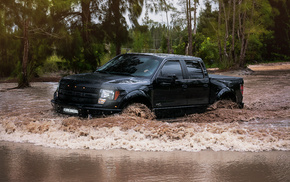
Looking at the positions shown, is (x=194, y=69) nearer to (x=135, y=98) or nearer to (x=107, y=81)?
(x=135, y=98)

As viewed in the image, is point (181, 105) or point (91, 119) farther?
point (181, 105)

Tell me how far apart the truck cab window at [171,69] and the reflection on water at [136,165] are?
9.66 ft

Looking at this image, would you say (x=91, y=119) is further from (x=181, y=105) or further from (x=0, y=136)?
(x=181, y=105)

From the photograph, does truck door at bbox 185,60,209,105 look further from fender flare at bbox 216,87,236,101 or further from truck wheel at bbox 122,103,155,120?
truck wheel at bbox 122,103,155,120

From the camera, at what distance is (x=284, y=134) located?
919cm

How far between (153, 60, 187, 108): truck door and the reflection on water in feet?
8.37

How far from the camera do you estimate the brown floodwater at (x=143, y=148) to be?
595cm

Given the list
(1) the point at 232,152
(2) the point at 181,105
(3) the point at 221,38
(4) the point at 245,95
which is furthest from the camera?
(3) the point at 221,38

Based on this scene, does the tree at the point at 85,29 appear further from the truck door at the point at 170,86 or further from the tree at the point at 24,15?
the truck door at the point at 170,86

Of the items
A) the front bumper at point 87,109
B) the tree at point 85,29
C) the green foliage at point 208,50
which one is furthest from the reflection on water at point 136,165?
the green foliage at point 208,50

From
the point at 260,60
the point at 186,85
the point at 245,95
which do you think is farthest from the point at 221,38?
the point at 186,85

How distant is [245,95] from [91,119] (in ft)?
39.6

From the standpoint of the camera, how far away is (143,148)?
305 inches

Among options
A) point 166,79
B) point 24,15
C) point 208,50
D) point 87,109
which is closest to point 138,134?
point 87,109
